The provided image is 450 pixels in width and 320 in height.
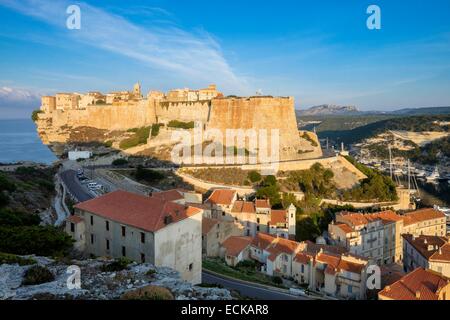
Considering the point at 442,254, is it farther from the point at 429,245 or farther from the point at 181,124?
the point at 181,124

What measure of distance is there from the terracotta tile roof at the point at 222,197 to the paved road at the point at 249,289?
1021 centimetres

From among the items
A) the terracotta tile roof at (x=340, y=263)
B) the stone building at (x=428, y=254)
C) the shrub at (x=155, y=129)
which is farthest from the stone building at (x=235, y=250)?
the shrub at (x=155, y=129)

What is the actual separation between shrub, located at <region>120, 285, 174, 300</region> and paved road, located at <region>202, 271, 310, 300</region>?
680 centimetres

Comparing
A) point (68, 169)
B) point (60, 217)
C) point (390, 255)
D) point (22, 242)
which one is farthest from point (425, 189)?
point (22, 242)

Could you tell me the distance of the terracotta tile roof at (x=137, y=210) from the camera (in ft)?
40.3

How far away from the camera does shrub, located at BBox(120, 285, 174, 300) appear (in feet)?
20.5

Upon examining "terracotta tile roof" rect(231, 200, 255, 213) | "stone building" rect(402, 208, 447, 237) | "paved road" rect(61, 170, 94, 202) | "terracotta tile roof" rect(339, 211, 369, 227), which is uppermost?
"paved road" rect(61, 170, 94, 202)

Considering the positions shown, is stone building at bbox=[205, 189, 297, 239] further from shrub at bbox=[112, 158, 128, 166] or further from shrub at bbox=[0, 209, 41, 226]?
shrub at bbox=[112, 158, 128, 166]

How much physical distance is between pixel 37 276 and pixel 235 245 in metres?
13.4

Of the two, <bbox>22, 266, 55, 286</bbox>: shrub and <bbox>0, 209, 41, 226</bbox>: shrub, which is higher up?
<bbox>22, 266, 55, 286</bbox>: shrub

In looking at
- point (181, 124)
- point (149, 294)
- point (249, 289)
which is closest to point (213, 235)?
point (249, 289)

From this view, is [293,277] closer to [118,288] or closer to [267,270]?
[267,270]

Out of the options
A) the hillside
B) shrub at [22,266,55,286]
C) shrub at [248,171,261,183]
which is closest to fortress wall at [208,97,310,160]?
shrub at [248,171,261,183]

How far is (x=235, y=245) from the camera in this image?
20125 millimetres
